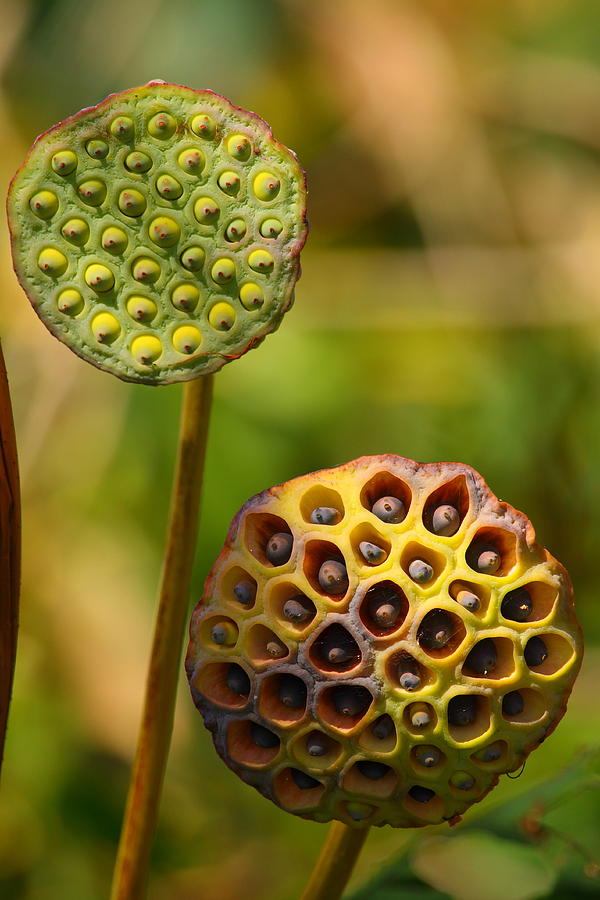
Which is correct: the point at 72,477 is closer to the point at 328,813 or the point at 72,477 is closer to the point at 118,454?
the point at 118,454

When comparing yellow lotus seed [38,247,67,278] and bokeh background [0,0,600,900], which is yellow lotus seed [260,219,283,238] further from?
bokeh background [0,0,600,900]

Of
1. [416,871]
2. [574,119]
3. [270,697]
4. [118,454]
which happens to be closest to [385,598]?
[270,697]

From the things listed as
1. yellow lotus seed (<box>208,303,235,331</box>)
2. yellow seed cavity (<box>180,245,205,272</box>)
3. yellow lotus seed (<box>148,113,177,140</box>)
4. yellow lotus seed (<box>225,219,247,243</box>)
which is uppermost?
yellow lotus seed (<box>148,113,177,140</box>)

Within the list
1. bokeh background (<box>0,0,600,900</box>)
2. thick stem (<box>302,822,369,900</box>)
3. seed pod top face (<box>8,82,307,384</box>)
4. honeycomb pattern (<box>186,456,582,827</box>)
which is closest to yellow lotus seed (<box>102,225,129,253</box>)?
seed pod top face (<box>8,82,307,384</box>)

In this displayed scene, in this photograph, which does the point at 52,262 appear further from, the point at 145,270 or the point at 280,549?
the point at 280,549

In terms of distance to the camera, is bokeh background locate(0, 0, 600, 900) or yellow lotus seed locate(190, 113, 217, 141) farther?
bokeh background locate(0, 0, 600, 900)

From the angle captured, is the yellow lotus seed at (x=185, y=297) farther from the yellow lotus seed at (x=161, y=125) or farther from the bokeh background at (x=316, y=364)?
the bokeh background at (x=316, y=364)
